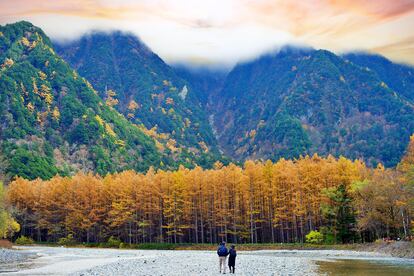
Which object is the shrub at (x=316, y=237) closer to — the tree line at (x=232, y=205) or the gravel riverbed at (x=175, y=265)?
the tree line at (x=232, y=205)

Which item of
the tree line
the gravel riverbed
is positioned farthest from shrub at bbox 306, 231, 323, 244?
the gravel riverbed

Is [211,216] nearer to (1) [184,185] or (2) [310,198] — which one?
(1) [184,185]

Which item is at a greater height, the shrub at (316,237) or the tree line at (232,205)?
the tree line at (232,205)

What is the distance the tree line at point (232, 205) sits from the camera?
278 ft

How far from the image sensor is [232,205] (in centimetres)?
10900

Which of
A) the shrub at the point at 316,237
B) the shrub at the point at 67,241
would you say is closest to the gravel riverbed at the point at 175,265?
the shrub at the point at 316,237

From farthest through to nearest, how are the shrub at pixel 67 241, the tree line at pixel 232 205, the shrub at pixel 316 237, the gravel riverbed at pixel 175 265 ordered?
the shrub at pixel 67 241
the shrub at pixel 316 237
the tree line at pixel 232 205
the gravel riverbed at pixel 175 265

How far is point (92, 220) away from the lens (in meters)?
123

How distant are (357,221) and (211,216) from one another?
36.0 metres

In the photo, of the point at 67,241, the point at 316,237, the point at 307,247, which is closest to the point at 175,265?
the point at 307,247

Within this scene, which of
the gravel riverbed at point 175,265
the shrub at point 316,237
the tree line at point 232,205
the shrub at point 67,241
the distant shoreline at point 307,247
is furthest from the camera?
the shrub at point 67,241

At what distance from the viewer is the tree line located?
8469 cm

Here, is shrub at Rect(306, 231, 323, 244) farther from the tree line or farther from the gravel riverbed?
the gravel riverbed

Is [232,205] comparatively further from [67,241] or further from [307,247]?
[67,241]
